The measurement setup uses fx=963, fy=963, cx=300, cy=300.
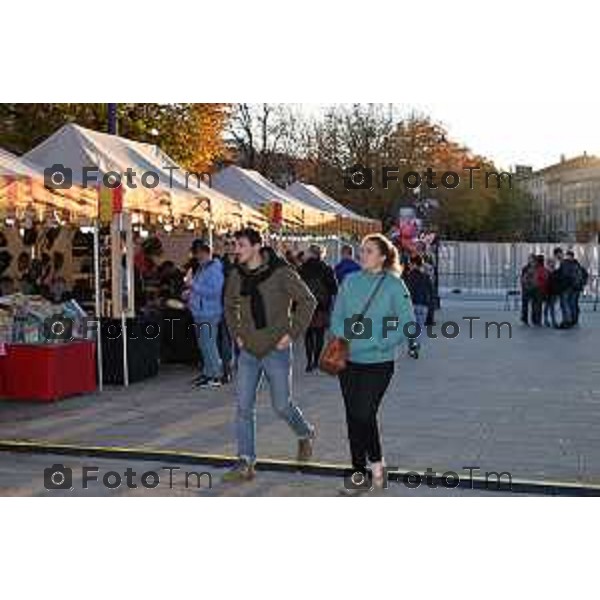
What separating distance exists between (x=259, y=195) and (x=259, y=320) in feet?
43.1

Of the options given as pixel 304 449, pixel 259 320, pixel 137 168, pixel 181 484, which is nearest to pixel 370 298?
pixel 259 320

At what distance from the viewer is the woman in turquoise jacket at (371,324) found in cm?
613

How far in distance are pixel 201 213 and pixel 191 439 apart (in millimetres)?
5294

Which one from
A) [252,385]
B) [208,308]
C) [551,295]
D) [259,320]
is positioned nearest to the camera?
[259,320]

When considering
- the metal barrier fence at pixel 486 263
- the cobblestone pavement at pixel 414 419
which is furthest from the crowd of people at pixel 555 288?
the metal barrier fence at pixel 486 263

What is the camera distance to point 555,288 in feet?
69.6

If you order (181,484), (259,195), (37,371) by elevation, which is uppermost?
(259,195)

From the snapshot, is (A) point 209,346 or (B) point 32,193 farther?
(A) point 209,346

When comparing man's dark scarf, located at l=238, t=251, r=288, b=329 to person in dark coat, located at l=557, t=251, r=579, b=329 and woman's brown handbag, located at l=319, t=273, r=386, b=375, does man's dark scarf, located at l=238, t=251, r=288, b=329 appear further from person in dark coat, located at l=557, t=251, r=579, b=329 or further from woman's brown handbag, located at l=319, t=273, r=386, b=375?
person in dark coat, located at l=557, t=251, r=579, b=329

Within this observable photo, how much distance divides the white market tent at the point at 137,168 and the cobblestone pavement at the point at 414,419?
7.10 feet

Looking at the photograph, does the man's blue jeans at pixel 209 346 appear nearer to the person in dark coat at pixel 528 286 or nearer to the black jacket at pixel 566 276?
the black jacket at pixel 566 276

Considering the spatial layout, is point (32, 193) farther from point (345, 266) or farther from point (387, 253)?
point (345, 266)

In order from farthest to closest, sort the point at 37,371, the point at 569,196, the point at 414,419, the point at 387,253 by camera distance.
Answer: the point at 569,196, the point at 37,371, the point at 414,419, the point at 387,253

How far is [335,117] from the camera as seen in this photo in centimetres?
4434
